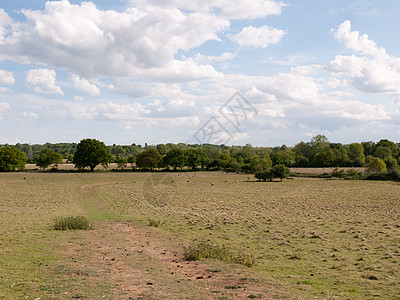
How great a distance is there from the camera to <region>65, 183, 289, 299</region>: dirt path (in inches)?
363

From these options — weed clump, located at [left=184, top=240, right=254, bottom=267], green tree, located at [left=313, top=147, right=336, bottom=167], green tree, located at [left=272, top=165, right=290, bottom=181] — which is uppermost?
green tree, located at [left=313, top=147, right=336, bottom=167]

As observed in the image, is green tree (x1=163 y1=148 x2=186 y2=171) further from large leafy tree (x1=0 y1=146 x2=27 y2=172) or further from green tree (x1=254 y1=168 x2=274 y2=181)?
large leafy tree (x1=0 y1=146 x2=27 y2=172)

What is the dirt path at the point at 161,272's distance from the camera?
921cm

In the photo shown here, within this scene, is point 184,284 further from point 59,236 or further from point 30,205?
point 30,205

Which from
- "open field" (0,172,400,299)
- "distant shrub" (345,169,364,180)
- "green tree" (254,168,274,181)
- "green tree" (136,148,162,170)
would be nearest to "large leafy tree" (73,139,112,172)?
"green tree" (136,148,162,170)

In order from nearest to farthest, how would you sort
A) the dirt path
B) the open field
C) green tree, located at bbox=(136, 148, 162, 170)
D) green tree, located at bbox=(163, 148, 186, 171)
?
the dirt path → the open field → green tree, located at bbox=(136, 148, 162, 170) → green tree, located at bbox=(163, 148, 186, 171)

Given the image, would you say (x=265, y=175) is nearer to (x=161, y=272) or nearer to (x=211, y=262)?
(x=211, y=262)

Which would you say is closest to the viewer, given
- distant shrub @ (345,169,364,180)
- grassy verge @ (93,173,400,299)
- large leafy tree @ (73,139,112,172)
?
grassy verge @ (93,173,400,299)

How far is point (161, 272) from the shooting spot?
11.6 meters

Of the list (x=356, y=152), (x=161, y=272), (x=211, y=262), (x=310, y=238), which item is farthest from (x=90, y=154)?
(x=356, y=152)

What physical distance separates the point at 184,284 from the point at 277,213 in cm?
2143

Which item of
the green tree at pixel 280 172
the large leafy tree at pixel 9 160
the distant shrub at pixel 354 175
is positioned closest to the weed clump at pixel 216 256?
the green tree at pixel 280 172

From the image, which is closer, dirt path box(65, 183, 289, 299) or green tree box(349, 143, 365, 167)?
dirt path box(65, 183, 289, 299)

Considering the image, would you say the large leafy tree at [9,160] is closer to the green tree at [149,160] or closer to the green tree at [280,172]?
the green tree at [149,160]
